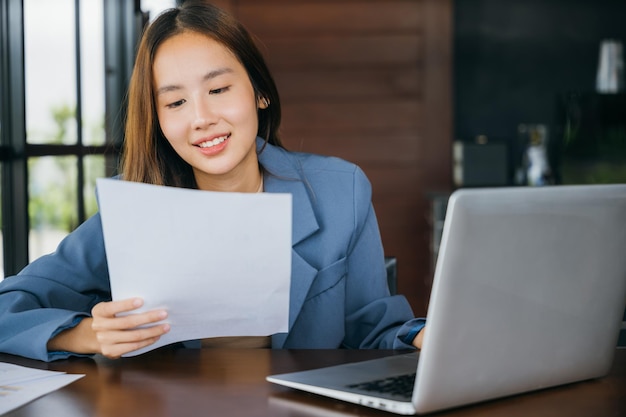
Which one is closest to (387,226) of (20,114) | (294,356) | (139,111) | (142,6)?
(142,6)

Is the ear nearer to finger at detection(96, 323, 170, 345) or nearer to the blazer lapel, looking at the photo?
the blazer lapel

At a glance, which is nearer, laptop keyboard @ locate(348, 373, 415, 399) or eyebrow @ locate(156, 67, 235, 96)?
laptop keyboard @ locate(348, 373, 415, 399)

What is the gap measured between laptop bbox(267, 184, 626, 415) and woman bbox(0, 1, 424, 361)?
0.47 meters

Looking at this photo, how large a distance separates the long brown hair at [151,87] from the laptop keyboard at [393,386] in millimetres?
850

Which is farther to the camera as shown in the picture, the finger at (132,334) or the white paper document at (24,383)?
the finger at (132,334)

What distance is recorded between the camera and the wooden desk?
111 cm

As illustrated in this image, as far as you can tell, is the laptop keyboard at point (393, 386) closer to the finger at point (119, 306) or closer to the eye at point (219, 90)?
the finger at point (119, 306)

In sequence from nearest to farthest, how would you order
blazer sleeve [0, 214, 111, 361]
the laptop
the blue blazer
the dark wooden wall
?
the laptop < blazer sleeve [0, 214, 111, 361] < the blue blazer < the dark wooden wall

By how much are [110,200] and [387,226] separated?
3.65 metres

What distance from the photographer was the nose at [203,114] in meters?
1.75

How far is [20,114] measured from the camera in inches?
105

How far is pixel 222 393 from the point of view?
119 centimetres

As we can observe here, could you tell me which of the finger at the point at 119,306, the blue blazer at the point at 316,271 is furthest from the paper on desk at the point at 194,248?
the blue blazer at the point at 316,271

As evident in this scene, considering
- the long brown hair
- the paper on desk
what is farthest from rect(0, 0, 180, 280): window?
the paper on desk
